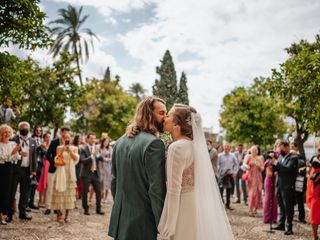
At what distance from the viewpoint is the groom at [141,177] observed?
301 centimetres

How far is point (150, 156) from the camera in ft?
9.87

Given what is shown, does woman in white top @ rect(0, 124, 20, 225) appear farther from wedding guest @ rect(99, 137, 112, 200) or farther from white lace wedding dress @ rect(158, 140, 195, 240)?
white lace wedding dress @ rect(158, 140, 195, 240)

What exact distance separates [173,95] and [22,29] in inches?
134

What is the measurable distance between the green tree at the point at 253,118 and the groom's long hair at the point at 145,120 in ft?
82.0

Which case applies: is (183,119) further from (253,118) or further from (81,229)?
(253,118)

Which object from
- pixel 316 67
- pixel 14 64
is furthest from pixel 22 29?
pixel 316 67

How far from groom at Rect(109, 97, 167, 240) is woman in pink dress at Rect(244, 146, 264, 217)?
836cm

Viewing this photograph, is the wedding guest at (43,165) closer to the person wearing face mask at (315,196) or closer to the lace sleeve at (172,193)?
the person wearing face mask at (315,196)

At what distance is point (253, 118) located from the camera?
91.8 feet

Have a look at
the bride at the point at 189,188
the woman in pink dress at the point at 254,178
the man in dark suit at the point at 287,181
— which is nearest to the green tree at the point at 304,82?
the man in dark suit at the point at 287,181

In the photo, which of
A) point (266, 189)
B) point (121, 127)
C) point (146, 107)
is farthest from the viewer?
point (121, 127)

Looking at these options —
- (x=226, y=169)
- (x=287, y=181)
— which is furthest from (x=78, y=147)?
(x=287, y=181)

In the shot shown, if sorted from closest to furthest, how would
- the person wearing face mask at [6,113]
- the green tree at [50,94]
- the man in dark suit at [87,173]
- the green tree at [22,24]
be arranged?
the green tree at [22,24]
the man in dark suit at [87,173]
the person wearing face mask at [6,113]
the green tree at [50,94]

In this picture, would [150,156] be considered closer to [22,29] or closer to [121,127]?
[22,29]
